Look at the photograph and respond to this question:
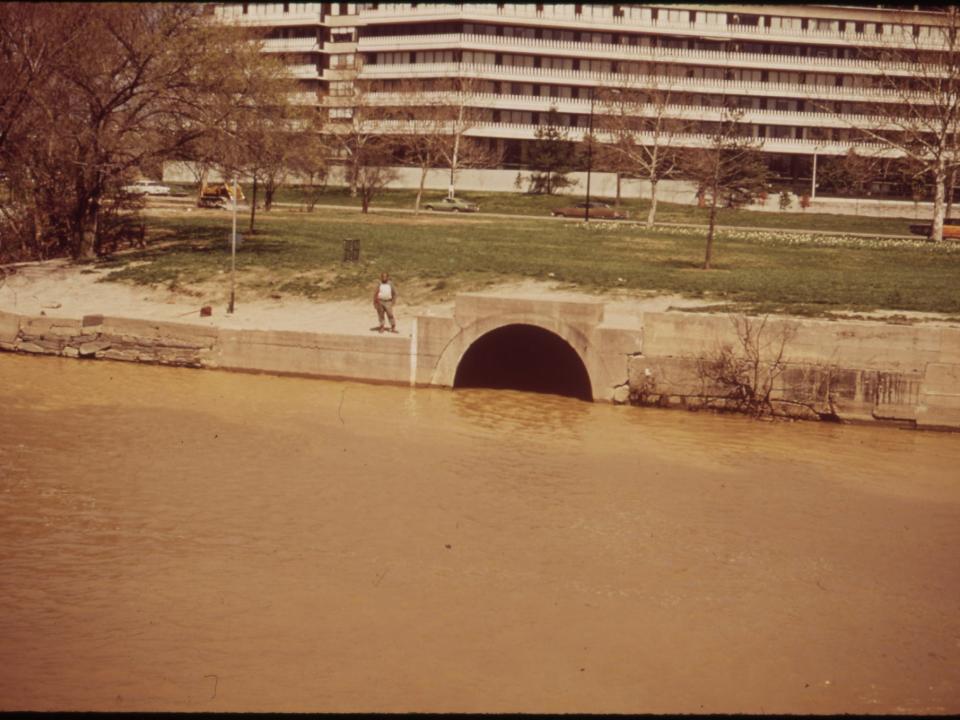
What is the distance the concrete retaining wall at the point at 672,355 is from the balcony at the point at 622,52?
62.7 meters

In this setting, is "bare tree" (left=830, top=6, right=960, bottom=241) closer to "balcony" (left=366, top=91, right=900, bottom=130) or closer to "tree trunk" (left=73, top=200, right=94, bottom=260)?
"balcony" (left=366, top=91, right=900, bottom=130)

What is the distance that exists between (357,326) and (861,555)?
1596 centimetres

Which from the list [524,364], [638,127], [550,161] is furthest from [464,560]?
[550,161]

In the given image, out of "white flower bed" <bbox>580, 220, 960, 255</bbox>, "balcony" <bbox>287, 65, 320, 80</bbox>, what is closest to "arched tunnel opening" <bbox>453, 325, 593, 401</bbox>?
"white flower bed" <bbox>580, 220, 960, 255</bbox>

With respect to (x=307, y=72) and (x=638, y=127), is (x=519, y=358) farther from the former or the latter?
(x=307, y=72)

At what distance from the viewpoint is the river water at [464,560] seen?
12000 millimetres

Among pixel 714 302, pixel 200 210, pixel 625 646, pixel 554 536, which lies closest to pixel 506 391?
pixel 714 302

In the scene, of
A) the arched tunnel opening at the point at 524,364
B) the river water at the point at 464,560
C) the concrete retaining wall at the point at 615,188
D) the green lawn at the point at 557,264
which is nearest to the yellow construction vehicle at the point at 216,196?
the concrete retaining wall at the point at 615,188

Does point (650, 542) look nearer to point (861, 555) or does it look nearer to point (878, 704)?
point (861, 555)

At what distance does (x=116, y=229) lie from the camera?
132 feet

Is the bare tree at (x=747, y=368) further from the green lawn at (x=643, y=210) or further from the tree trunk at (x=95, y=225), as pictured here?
the green lawn at (x=643, y=210)

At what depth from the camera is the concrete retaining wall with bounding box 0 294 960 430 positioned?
2481cm

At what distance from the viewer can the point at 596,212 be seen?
68.6 meters

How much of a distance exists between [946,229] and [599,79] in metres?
38.2
